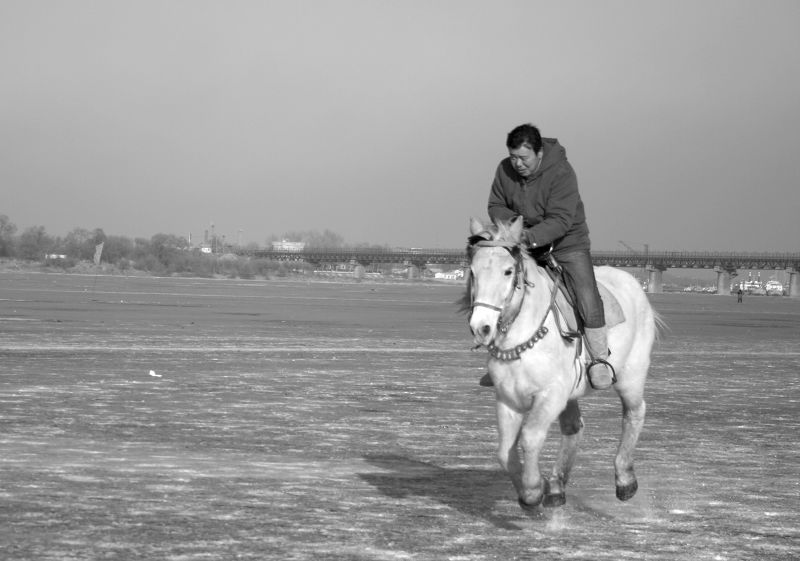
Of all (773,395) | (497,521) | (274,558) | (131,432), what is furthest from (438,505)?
(773,395)

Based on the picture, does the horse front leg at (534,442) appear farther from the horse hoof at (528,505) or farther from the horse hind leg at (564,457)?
the horse hind leg at (564,457)

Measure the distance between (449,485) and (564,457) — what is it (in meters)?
1.01

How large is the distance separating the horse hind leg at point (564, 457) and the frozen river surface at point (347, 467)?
13 centimetres

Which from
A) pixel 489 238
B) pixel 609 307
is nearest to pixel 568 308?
pixel 609 307

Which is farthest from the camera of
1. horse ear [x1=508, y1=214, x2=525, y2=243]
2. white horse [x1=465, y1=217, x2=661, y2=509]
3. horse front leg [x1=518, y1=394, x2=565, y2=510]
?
horse ear [x1=508, y1=214, x2=525, y2=243]

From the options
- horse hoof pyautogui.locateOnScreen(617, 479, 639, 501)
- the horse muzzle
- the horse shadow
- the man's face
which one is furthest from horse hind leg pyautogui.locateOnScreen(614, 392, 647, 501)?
the man's face

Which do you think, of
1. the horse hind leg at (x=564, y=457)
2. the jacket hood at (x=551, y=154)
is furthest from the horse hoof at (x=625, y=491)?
the jacket hood at (x=551, y=154)

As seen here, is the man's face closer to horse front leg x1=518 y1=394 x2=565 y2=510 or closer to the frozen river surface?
horse front leg x1=518 y1=394 x2=565 y2=510

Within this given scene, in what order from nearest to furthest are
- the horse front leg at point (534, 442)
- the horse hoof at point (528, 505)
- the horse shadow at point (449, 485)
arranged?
1. the horse front leg at point (534, 442)
2. the horse hoof at point (528, 505)
3. the horse shadow at point (449, 485)

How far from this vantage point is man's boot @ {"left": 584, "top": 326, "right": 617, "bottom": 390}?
8.60 meters

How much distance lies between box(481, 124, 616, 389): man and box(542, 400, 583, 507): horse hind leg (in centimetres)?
36

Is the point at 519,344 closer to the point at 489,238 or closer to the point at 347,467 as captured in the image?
the point at 489,238

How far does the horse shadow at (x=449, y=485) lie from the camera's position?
826 cm

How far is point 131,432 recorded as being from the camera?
1173 centimetres
